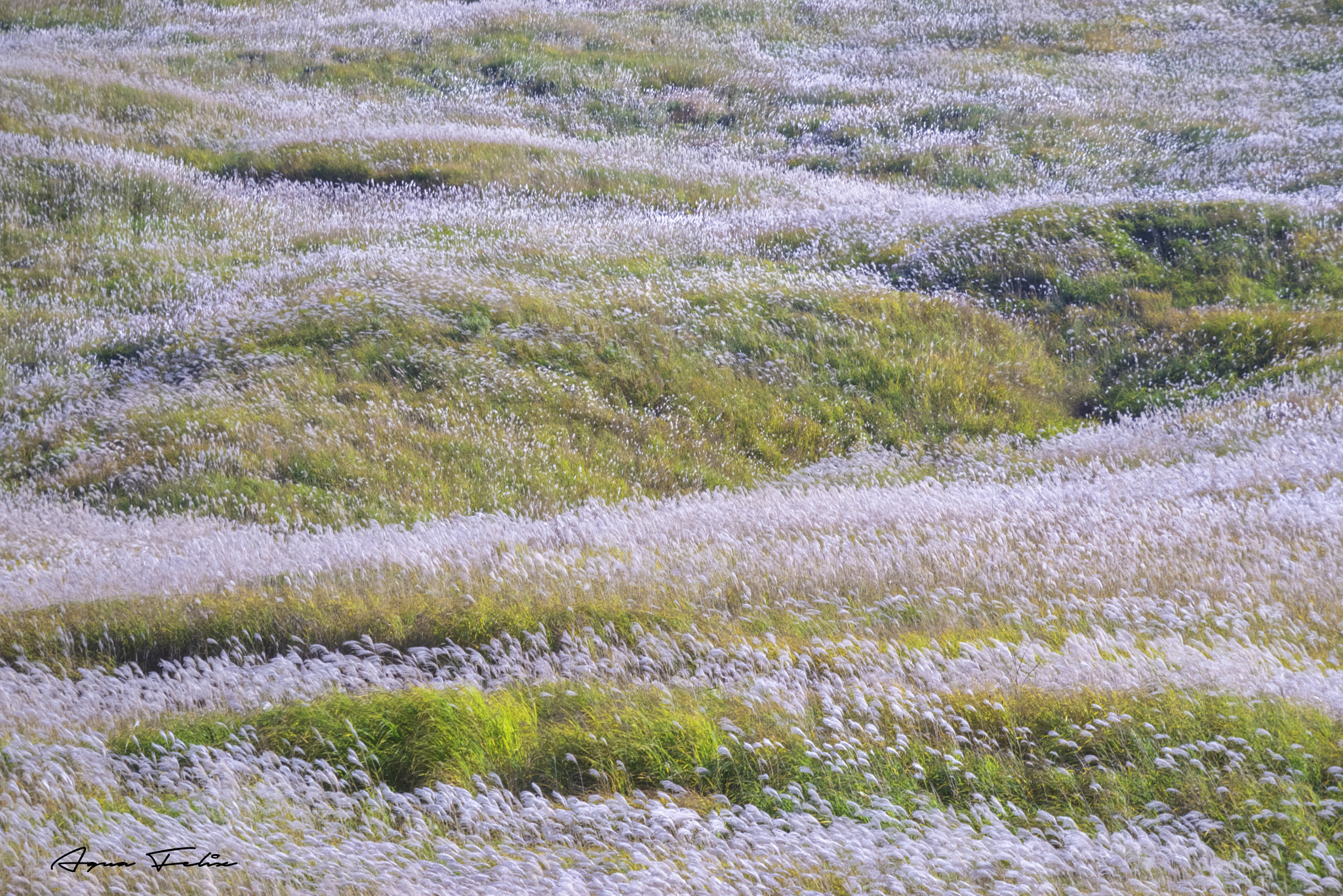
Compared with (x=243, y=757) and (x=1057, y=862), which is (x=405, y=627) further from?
(x=1057, y=862)

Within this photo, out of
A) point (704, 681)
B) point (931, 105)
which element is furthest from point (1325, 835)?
point (931, 105)
